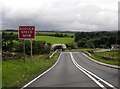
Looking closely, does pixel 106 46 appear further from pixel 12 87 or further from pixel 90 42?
pixel 12 87

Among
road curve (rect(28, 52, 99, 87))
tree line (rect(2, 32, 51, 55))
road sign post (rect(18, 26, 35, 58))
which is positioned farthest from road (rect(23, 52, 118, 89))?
tree line (rect(2, 32, 51, 55))

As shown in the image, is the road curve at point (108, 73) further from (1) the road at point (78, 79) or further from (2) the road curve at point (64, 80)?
(2) the road curve at point (64, 80)

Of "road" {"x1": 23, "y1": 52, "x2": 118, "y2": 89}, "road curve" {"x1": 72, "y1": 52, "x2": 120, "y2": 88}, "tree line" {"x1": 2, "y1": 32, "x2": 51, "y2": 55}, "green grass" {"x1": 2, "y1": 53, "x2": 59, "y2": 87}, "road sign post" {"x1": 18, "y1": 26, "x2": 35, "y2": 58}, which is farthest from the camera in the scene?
"tree line" {"x1": 2, "y1": 32, "x2": 51, "y2": 55}

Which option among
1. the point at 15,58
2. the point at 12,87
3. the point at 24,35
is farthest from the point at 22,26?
the point at 12,87

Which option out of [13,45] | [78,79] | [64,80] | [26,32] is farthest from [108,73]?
[13,45]

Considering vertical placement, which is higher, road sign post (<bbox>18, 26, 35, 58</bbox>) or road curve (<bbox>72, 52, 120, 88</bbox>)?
road sign post (<bbox>18, 26, 35, 58</bbox>)

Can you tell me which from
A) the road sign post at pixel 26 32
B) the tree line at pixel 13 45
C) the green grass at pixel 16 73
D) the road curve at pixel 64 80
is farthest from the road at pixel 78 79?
the tree line at pixel 13 45

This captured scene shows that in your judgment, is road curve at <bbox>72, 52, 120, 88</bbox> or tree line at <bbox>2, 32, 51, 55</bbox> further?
tree line at <bbox>2, 32, 51, 55</bbox>

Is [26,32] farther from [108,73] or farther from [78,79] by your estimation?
[78,79]

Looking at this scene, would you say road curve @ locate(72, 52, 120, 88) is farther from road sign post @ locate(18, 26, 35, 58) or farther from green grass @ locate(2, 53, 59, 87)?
road sign post @ locate(18, 26, 35, 58)

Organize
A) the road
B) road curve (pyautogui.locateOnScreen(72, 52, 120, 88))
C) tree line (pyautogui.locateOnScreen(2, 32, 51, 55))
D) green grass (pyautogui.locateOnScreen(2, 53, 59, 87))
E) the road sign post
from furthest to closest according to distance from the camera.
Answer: tree line (pyautogui.locateOnScreen(2, 32, 51, 55)) < the road sign post < road curve (pyautogui.locateOnScreen(72, 52, 120, 88)) < green grass (pyautogui.locateOnScreen(2, 53, 59, 87)) < the road

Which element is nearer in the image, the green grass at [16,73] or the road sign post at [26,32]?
the green grass at [16,73]

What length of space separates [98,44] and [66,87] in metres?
178

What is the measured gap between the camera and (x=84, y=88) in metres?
14.8
